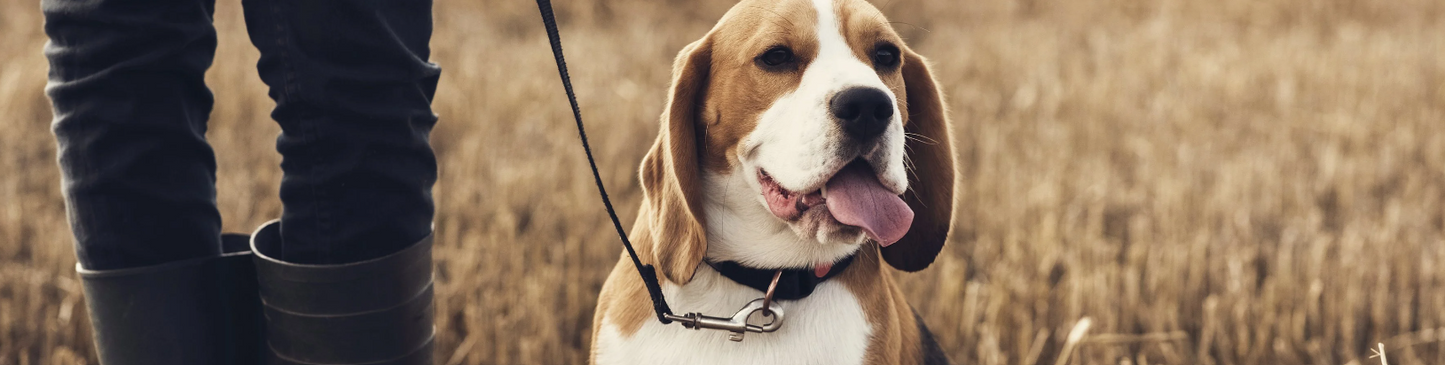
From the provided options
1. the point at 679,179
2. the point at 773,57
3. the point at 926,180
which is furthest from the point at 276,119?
the point at 926,180

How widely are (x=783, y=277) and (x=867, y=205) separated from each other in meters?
0.21

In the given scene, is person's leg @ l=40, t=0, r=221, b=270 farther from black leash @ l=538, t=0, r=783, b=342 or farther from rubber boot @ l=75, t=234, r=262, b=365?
black leash @ l=538, t=0, r=783, b=342

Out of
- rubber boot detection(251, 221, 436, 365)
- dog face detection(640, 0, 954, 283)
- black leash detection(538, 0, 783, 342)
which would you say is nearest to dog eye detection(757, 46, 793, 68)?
dog face detection(640, 0, 954, 283)

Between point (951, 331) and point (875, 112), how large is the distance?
1621 mm

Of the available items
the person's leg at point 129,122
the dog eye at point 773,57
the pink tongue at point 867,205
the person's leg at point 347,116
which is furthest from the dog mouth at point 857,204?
the person's leg at point 129,122

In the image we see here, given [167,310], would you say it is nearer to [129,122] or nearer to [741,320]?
[129,122]

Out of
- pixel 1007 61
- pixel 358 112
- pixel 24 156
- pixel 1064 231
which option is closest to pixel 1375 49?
pixel 1007 61

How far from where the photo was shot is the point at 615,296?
7.00 feet

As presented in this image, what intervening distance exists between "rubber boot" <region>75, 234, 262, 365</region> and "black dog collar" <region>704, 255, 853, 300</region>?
1013 mm

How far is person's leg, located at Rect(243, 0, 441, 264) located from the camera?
195 centimetres

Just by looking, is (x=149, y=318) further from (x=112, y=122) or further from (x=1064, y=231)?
(x=1064, y=231)

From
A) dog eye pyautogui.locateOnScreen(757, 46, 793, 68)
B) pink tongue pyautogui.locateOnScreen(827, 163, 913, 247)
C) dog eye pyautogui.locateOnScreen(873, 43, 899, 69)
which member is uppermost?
dog eye pyautogui.locateOnScreen(757, 46, 793, 68)

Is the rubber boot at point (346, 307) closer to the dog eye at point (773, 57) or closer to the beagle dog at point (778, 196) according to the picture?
the beagle dog at point (778, 196)

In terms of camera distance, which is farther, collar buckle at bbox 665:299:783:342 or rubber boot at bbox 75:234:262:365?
rubber boot at bbox 75:234:262:365
